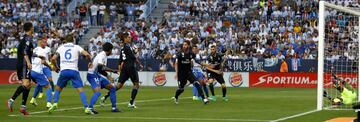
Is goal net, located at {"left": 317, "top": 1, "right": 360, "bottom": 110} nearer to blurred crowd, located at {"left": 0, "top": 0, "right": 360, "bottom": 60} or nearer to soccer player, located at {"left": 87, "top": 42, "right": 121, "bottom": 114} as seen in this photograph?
soccer player, located at {"left": 87, "top": 42, "right": 121, "bottom": 114}

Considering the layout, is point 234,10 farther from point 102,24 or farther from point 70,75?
point 70,75

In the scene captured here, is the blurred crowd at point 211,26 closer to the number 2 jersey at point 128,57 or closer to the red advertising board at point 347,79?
the red advertising board at point 347,79

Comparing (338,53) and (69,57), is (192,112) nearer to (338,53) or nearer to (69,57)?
(69,57)

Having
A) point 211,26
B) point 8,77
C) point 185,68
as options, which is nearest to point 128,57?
point 185,68

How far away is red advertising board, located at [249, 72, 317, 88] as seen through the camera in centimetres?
4275

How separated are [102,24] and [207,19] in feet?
26.1

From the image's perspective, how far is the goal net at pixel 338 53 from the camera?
2344 centimetres

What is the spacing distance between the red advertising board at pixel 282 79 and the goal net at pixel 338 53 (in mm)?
8174

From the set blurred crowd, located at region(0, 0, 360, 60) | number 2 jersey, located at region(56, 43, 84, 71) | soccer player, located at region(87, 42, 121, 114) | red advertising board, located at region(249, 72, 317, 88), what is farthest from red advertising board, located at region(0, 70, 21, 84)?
number 2 jersey, located at region(56, 43, 84, 71)

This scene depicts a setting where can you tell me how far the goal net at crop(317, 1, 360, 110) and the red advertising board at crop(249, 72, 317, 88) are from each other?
322 inches

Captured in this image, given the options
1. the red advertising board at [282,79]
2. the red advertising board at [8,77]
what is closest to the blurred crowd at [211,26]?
the red advertising board at [282,79]

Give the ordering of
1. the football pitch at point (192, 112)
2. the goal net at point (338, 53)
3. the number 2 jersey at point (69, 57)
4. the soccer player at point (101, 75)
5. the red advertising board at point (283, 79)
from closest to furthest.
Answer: the football pitch at point (192, 112), the number 2 jersey at point (69, 57), the soccer player at point (101, 75), the goal net at point (338, 53), the red advertising board at point (283, 79)

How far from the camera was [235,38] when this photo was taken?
48.8 m

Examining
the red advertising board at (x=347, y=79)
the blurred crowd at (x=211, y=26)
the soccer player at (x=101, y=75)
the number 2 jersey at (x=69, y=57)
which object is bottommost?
the red advertising board at (x=347, y=79)
